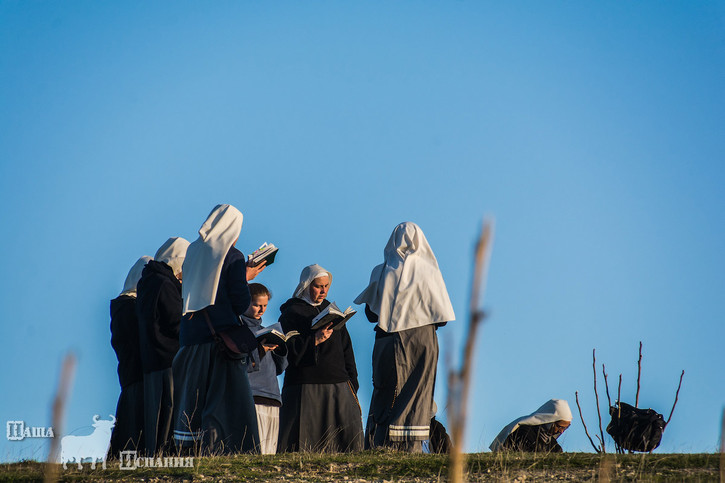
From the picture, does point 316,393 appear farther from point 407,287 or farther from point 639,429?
point 639,429

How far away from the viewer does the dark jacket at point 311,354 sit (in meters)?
8.96

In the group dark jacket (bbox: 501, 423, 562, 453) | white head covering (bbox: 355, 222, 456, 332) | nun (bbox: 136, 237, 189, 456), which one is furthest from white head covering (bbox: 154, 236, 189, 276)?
dark jacket (bbox: 501, 423, 562, 453)

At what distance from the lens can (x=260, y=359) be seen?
845 cm

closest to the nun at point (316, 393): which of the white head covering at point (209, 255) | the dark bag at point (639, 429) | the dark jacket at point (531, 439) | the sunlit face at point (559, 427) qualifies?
the white head covering at point (209, 255)

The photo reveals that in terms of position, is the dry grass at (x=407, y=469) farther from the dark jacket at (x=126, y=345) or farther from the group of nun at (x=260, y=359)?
the dark jacket at (x=126, y=345)

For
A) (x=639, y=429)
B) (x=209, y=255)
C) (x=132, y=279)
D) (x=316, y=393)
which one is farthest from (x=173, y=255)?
(x=639, y=429)

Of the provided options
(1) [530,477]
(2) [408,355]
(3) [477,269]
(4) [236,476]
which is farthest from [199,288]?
(3) [477,269]

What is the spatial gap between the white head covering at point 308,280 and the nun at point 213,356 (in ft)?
6.79

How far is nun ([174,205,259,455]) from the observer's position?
7098mm

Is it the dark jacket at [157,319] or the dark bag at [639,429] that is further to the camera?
the dark bag at [639,429]

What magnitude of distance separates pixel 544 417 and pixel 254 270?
4.22 metres

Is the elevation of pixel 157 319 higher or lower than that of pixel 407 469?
higher

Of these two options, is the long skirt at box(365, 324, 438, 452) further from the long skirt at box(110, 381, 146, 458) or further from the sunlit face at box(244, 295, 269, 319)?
the long skirt at box(110, 381, 146, 458)

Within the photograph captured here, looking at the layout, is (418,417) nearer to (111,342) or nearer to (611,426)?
(611,426)
